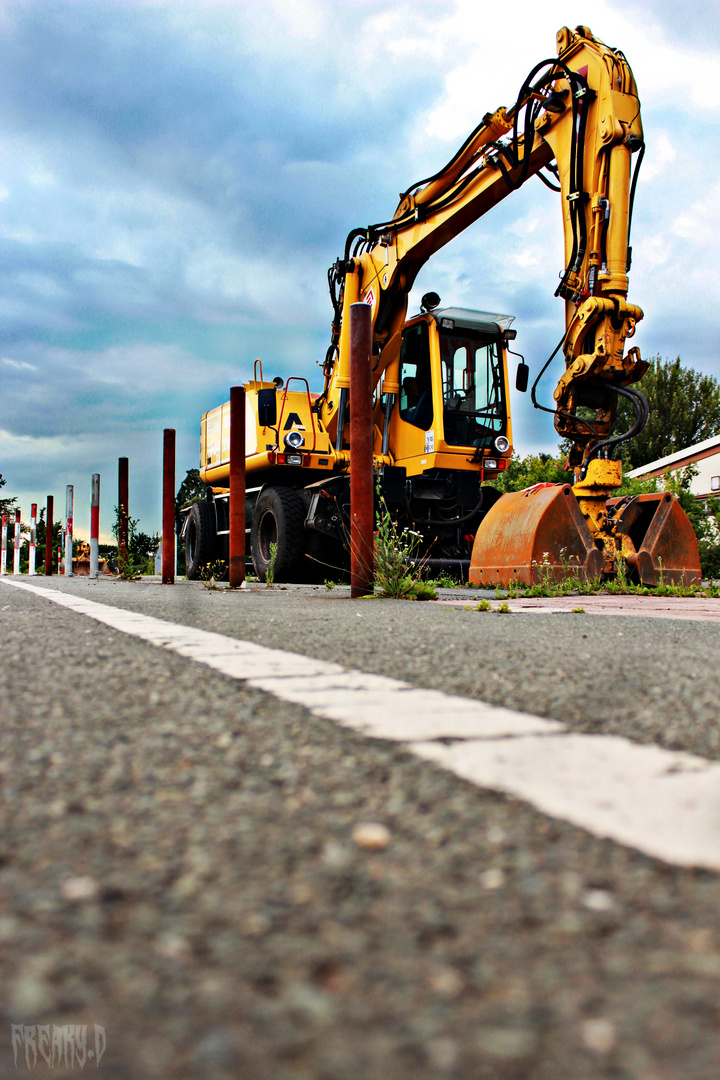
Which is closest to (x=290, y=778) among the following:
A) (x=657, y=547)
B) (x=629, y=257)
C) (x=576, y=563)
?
(x=576, y=563)

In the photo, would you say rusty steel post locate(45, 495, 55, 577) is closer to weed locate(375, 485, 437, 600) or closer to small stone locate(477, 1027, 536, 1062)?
weed locate(375, 485, 437, 600)

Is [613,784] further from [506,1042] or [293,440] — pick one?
[293,440]

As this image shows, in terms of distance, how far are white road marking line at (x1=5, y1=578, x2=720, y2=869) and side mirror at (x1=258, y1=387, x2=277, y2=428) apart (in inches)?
369

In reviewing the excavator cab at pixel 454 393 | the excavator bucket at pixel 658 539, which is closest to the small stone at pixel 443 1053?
the excavator bucket at pixel 658 539

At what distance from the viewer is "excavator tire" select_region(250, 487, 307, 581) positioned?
1088cm

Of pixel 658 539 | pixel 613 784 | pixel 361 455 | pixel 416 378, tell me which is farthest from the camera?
pixel 416 378

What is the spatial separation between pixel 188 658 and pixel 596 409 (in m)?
6.82

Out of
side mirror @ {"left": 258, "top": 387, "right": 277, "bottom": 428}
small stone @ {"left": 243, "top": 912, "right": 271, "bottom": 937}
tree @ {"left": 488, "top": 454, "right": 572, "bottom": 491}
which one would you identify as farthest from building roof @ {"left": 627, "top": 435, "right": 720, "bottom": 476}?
small stone @ {"left": 243, "top": 912, "right": 271, "bottom": 937}

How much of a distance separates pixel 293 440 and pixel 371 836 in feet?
36.4

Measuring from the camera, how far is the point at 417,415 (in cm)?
1134

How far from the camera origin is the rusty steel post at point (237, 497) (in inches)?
347

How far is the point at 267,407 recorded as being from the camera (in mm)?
11312

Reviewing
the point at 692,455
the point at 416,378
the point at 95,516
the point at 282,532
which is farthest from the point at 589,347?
the point at 692,455

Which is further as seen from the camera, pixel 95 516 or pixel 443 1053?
pixel 95 516
